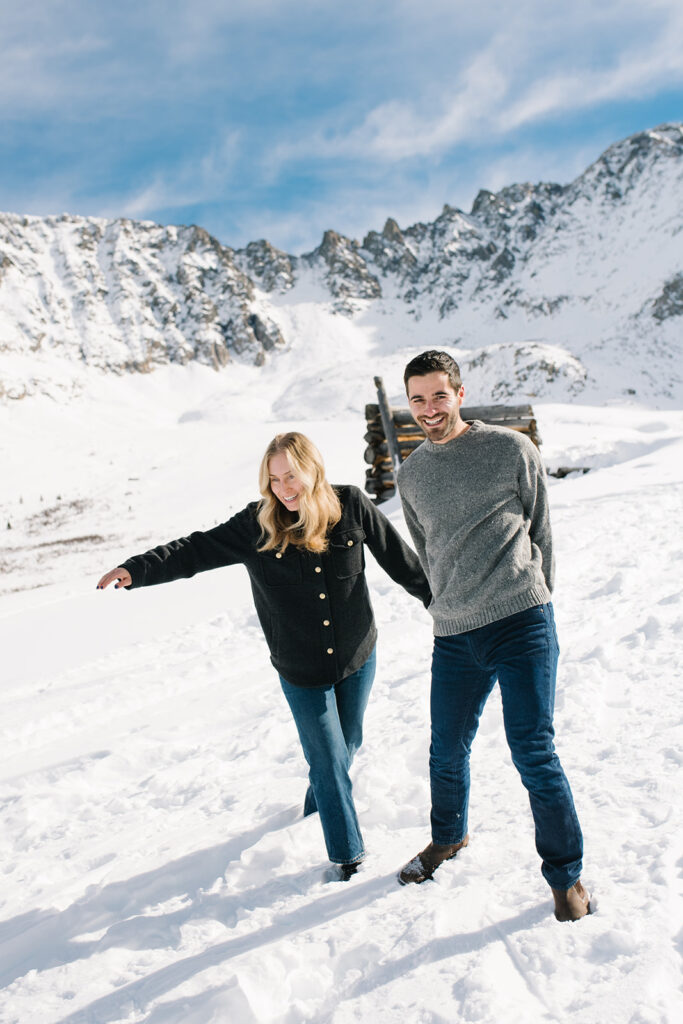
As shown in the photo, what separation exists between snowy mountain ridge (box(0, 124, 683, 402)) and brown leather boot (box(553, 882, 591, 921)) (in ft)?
A: 154

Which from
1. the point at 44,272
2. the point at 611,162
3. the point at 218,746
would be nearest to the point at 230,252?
the point at 44,272

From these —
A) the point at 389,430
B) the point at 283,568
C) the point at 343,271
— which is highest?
the point at 343,271

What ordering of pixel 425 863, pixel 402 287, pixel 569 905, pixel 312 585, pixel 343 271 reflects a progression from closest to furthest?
pixel 569 905, pixel 425 863, pixel 312 585, pixel 343 271, pixel 402 287

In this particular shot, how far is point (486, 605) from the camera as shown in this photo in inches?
93.4

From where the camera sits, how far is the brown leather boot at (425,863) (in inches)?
105

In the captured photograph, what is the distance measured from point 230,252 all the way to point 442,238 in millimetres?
36864

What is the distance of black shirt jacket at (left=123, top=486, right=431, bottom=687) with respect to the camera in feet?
9.14

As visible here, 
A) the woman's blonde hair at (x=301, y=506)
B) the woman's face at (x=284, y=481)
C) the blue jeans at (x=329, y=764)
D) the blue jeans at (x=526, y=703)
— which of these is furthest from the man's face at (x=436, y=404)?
the blue jeans at (x=329, y=764)

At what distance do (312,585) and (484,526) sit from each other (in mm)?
851

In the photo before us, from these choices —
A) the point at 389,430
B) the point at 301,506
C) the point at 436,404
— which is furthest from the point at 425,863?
the point at 389,430

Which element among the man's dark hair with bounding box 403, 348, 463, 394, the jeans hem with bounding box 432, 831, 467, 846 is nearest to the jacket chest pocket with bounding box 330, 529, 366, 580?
the man's dark hair with bounding box 403, 348, 463, 394

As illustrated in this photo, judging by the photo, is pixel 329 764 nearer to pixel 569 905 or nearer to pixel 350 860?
pixel 350 860

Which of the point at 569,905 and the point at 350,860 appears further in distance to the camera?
the point at 350,860

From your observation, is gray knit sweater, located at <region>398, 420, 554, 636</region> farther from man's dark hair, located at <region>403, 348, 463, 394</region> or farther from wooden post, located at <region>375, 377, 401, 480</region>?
wooden post, located at <region>375, 377, 401, 480</region>
